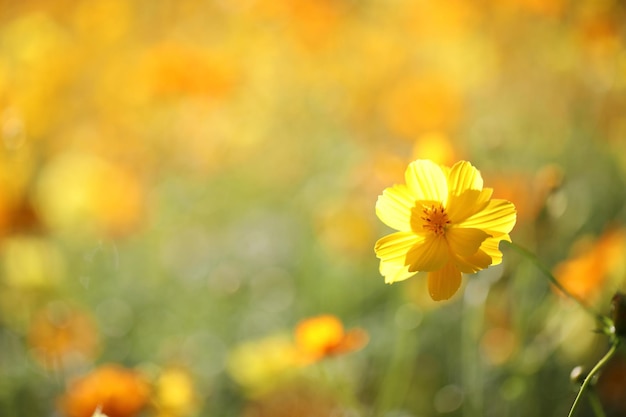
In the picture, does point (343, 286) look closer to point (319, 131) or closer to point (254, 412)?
point (254, 412)

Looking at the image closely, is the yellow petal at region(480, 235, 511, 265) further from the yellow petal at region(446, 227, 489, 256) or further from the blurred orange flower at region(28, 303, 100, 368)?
the blurred orange flower at region(28, 303, 100, 368)

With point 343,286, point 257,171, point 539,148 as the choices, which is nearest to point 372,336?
point 343,286

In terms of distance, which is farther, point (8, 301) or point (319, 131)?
point (319, 131)

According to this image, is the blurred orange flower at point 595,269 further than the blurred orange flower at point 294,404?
No

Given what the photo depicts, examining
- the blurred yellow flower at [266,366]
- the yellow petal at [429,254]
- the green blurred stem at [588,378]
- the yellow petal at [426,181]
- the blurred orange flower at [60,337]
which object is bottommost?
the green blurred stem at [588,378]

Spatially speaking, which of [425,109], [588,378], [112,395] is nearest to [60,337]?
[112,395]

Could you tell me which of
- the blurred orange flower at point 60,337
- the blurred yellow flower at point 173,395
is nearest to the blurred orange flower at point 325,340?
the blurred yellow flower at point 173,395

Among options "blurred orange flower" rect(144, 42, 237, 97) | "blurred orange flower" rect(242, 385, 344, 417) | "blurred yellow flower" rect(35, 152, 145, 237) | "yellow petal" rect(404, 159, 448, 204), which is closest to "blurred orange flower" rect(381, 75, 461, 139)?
"blurred orange flower" rect(144, 42, 237, 97)

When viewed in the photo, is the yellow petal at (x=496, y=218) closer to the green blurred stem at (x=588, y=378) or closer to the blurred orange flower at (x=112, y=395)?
the green blurred stem at (x=588, y=378)
